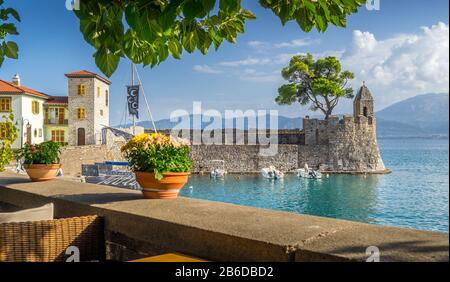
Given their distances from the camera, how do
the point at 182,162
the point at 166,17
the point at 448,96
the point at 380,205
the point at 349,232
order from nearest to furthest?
the point at 448,96 < the point at 166,17 < the point at 349,232 < the point at 182,162 < the point at 380,205

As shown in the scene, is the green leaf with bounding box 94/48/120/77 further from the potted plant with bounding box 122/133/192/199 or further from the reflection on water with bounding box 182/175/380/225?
the reflection on water with bounding box 182/175/380/225

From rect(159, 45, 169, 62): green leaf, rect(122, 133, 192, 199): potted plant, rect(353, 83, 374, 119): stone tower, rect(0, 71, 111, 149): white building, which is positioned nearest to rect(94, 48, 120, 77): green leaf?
rect(159, 45, 169, 62): green leaf

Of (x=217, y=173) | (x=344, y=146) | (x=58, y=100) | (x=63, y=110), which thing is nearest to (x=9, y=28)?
(x=217, y=173)

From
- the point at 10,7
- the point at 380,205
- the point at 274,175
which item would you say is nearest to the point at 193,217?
the point at 10,7

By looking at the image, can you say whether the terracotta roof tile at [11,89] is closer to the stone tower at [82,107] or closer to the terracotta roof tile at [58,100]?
the terracotta roof tile at [58,100]

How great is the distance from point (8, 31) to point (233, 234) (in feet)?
5.91

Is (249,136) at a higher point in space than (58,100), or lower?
lower

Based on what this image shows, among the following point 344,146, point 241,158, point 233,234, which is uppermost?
point 344,146

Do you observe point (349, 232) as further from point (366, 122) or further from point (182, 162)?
point (366, 122)

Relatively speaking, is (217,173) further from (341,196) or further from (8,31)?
(8,31)

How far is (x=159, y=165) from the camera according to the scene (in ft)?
10.3

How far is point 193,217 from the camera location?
2494mm
